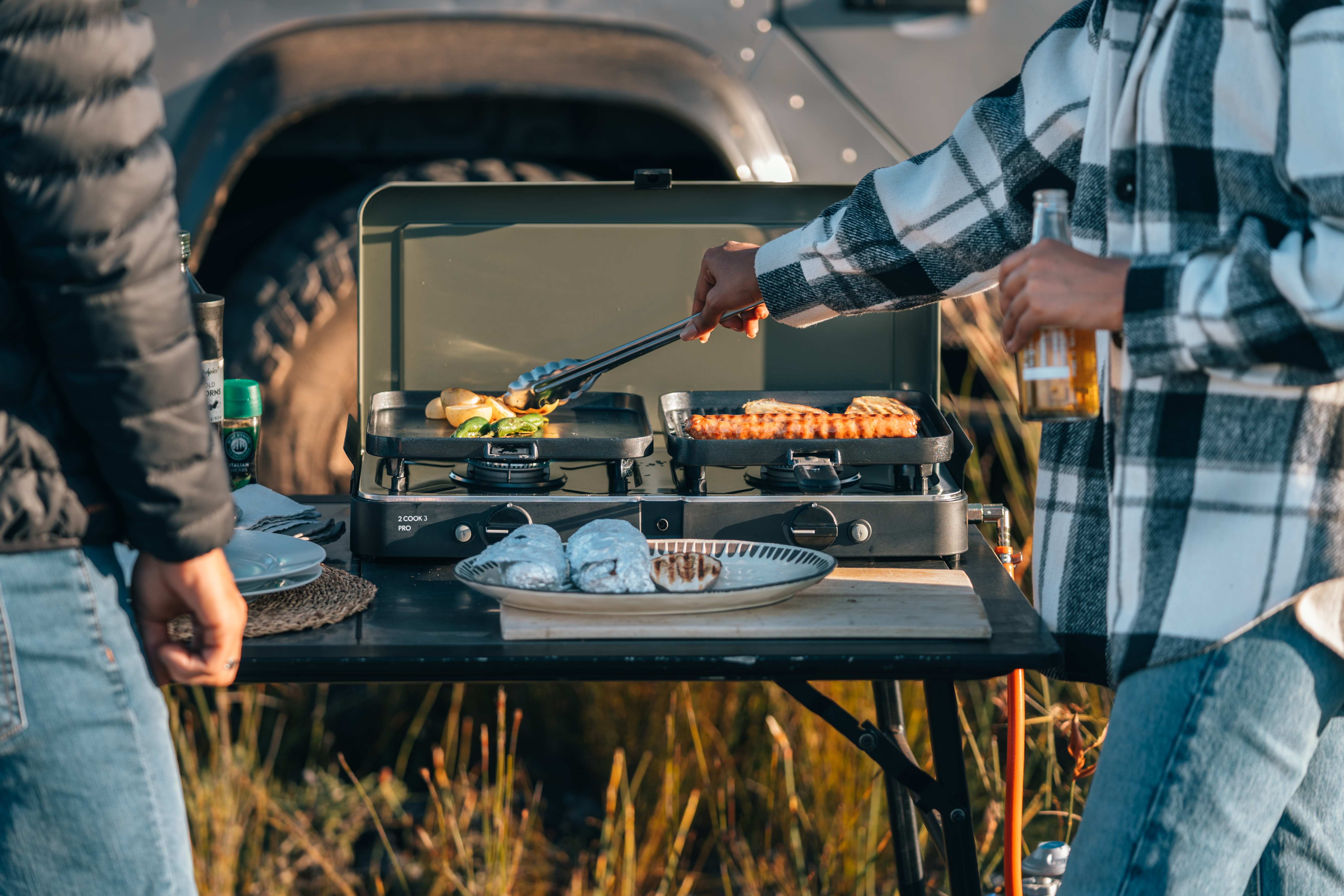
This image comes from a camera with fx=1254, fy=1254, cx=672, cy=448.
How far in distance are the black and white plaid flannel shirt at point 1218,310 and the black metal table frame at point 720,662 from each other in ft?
0.56

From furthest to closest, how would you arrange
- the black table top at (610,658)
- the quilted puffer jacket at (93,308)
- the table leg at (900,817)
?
the table leg at (900,817)
the black table top at (610,658)
the quilted puffer jacket at (93,308)

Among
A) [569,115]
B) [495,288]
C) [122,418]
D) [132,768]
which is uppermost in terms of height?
[569,115]

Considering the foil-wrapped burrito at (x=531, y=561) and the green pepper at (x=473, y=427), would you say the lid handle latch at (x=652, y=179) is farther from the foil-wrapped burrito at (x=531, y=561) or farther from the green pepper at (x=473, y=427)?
the foil-wrapped burrito at (x=531, y=561)

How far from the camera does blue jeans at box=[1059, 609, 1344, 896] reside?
3.73 feet

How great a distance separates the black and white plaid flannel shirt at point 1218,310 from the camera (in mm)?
1094

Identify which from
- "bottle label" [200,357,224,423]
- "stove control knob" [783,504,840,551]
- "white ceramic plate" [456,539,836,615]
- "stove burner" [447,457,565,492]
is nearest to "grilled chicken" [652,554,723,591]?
"white ceramic plate" [456,539,836,615]

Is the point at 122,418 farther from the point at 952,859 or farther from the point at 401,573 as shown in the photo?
the point at 952,859

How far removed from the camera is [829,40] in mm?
2852

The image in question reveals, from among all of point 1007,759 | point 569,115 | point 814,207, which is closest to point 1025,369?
point 1007,759

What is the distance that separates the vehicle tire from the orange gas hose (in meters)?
1.67

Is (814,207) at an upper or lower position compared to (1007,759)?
upper

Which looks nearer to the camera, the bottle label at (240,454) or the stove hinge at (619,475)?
the stove hinge at (619,475)

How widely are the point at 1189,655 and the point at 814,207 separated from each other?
4.28 ft

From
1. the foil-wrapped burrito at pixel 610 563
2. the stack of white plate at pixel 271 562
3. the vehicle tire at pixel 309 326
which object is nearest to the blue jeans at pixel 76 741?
the stack of white plate at pixel 271 562
